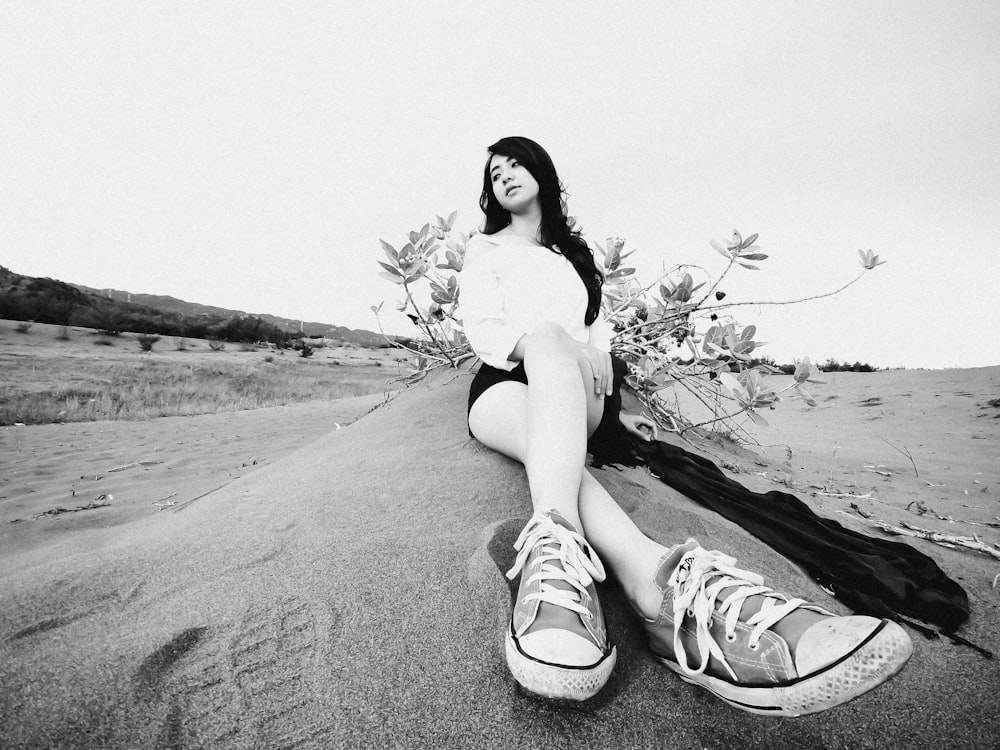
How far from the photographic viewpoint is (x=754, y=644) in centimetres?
72

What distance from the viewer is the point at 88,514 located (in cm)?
213

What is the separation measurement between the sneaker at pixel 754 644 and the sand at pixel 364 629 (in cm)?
5

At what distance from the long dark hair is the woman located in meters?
0.57

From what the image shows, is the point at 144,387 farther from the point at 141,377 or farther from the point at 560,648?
the point at 560,648

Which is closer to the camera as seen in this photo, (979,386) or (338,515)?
(338,515)

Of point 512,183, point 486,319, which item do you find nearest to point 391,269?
point 512,183

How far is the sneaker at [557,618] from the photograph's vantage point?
686mm

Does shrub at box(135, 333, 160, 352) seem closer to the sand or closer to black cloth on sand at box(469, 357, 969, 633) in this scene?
the sand

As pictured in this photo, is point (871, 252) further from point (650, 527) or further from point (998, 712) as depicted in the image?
point (998, 712)

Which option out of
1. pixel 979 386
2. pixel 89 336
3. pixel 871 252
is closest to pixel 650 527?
pixel 871 252

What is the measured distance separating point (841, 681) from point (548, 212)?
1.93 m

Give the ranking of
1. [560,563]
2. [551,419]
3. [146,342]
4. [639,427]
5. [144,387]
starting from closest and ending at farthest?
[560,563] < [551,419] < [639,427] < [144,387] < [146,342]

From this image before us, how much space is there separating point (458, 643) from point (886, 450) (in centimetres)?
399

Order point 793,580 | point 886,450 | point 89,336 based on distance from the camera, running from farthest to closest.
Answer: point 89,336
point 886,450
point 793,580
